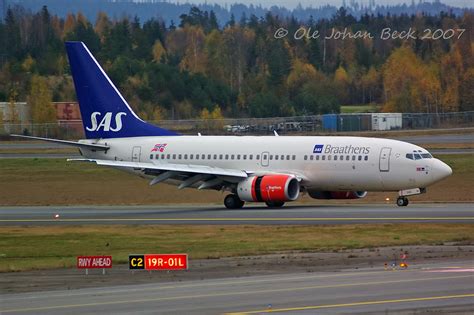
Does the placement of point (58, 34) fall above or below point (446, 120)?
above

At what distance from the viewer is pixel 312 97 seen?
410 feet

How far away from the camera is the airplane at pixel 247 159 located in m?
52.1

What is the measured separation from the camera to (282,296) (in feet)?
81.1

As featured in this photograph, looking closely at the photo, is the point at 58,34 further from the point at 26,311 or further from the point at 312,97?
the point at 26,311

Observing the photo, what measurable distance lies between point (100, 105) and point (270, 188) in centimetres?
1157

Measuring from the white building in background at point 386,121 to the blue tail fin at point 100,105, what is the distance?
49.7m

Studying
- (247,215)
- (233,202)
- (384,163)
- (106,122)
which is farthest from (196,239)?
(106,122)

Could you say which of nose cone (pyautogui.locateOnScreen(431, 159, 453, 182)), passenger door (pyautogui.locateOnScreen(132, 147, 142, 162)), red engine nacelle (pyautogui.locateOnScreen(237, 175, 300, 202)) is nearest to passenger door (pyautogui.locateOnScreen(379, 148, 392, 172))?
nose cone (pyautogui.locateOnScreen(431, 159, 453, 182))

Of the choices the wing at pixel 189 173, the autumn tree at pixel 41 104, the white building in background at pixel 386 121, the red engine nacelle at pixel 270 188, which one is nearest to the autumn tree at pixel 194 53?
the autumn tree at pixel 41 104

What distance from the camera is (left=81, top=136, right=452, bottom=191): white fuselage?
51750 mm

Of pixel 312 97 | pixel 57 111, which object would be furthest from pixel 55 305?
pixel 312 97

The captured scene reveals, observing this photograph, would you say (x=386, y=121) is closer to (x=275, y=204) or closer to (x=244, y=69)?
(x=244, y=69)

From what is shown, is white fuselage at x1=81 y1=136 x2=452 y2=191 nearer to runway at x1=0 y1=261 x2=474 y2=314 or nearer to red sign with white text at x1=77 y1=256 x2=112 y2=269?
red sign with white text at x1=77 y1=256 x2=112 y2=269

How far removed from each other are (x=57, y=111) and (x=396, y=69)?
35.1 metres
